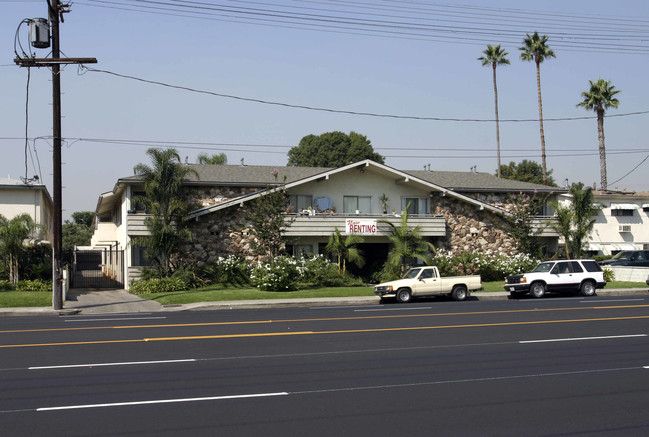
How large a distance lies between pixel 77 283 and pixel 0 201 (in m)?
6.26

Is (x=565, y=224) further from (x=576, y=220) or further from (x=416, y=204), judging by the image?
(x=416, y=204)

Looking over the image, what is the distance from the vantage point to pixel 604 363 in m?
12.4

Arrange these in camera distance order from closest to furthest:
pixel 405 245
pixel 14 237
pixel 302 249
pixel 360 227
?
pixel 14 237 < pixel 405 245 < pixel 360 227 < pixel 302 249

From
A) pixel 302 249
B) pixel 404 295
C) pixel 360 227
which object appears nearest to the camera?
pixel 404 295

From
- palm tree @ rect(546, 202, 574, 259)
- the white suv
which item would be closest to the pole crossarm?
the white suv

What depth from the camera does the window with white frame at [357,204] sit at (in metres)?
37.6

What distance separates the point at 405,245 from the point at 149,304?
46.3 ft

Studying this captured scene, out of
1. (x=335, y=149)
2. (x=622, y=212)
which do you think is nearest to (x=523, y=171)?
(x=335, y=149)

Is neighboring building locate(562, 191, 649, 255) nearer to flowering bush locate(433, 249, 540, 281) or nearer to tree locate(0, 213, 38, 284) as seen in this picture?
flowering bush locate(433, 249, 540, 281)

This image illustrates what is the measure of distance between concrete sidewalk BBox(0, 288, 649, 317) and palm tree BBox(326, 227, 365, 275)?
19.5 feet

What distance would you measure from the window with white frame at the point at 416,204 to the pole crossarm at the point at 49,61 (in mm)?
19788

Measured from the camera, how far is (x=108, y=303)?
26688 millimetres

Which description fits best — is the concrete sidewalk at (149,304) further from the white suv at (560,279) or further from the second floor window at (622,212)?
the second floor window at (622,212)

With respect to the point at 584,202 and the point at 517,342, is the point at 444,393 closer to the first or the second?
the point at 517,342
